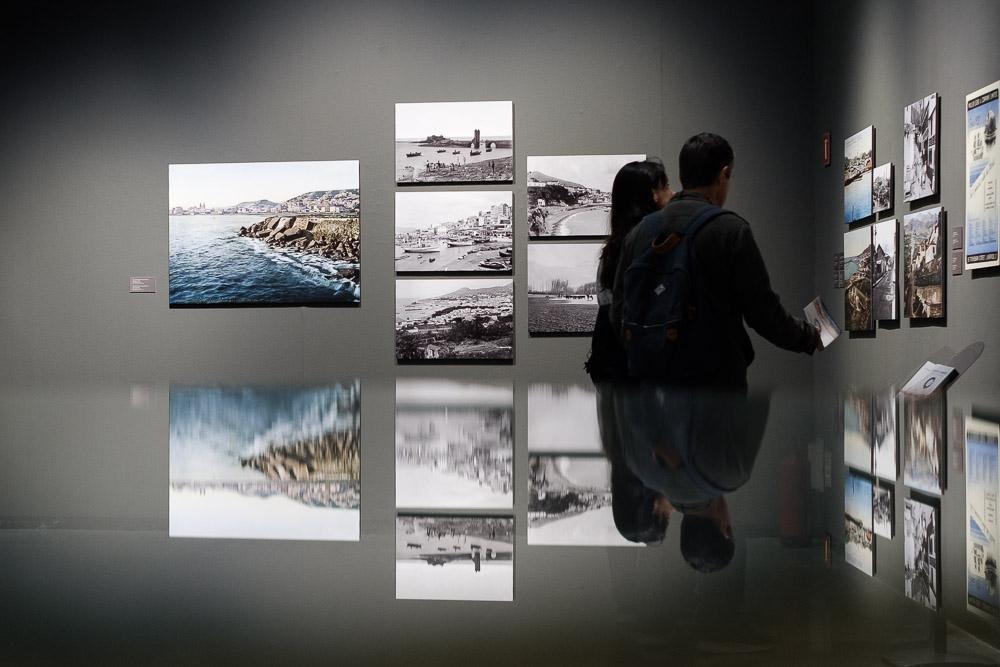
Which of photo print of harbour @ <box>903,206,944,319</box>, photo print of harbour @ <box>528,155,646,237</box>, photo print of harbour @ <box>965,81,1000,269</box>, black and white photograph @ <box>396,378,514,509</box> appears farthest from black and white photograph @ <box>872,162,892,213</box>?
black and white photograph @ <box>396,378,514,509</box>

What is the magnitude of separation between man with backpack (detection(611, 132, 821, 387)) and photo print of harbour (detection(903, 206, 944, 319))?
2.44 m

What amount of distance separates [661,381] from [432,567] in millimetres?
3000

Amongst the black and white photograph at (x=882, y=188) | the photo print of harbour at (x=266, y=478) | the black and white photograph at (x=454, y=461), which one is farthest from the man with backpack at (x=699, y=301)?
the black and white photograph at (x=882, y=188)

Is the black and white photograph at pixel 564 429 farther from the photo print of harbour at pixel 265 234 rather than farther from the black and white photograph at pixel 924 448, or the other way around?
the photo print of harbour at pixel 265 234

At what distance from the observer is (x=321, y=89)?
9.39 meters

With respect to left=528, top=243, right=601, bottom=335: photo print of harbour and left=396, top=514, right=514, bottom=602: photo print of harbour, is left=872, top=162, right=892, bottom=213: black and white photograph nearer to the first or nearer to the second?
left=528, top=243, right=601, bottom=335: photo print of harbour

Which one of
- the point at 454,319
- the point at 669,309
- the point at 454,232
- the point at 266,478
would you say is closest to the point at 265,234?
the point at 454,232

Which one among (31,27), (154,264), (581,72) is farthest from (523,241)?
(31,27)

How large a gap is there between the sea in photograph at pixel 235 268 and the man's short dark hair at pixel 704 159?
5872 mm

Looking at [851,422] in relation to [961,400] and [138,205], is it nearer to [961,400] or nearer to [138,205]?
[961,400]

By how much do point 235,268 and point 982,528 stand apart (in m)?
9.16

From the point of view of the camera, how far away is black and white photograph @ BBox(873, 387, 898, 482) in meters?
1.39

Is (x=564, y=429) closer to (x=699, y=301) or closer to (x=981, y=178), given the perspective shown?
(x=699, y=301)

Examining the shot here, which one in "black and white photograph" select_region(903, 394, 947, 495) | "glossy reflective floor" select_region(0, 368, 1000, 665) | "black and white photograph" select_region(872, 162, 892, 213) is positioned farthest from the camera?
"black and white photograph" select_region(872, 162, 892, 213)
